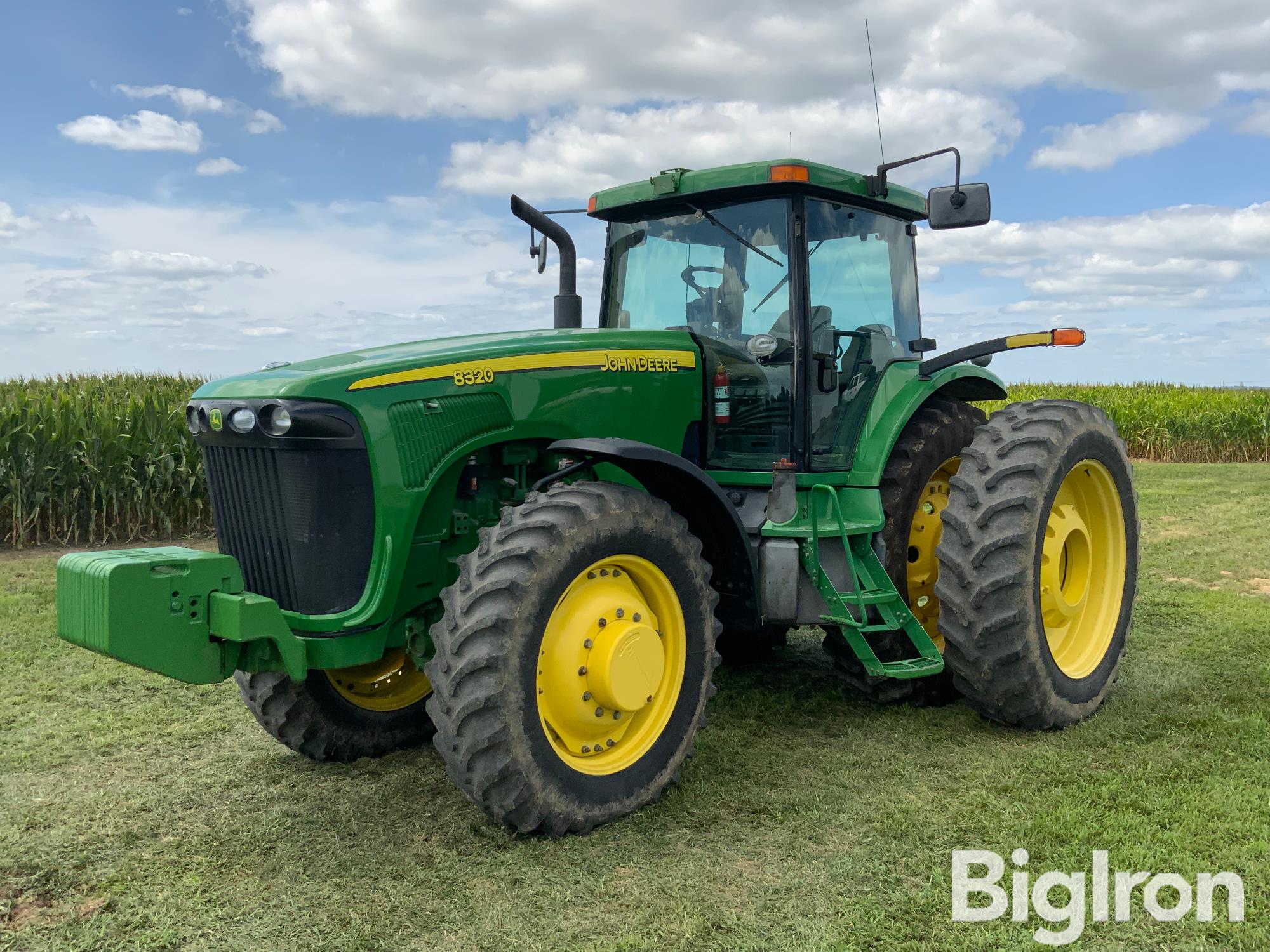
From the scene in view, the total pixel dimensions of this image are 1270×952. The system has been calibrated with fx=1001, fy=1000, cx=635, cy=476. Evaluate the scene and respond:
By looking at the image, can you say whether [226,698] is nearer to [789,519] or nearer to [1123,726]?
[789,519]

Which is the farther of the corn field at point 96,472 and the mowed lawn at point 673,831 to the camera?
the corn field at point 96,472

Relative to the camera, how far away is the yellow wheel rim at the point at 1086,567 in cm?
461

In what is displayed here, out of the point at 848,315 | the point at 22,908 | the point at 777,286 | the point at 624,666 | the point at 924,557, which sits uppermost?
the point at 777,286

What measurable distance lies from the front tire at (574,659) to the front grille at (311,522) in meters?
0.42

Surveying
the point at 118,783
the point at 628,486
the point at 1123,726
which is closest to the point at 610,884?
the point at 628,486

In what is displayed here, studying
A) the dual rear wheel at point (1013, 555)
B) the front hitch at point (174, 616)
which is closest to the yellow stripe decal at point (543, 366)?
the front hitch at point (174, 616)

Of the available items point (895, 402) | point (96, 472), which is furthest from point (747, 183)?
point (96, 472)

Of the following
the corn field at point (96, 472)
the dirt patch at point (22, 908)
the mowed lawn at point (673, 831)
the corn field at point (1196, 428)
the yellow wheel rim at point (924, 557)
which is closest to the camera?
the mowed lawn at point (673, 831)

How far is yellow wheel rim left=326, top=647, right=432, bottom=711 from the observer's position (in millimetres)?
4074

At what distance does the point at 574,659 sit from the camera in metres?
3.32

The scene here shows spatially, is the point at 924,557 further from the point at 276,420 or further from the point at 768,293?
the point at 276,420

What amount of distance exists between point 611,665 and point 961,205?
2.50 metres

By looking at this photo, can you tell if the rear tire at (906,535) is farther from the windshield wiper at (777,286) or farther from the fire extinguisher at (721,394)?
the windshield wiper at (777,286)

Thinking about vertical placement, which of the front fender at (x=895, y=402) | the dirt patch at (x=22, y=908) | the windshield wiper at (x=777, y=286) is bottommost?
the dirt patch at (x=22, y=908)
